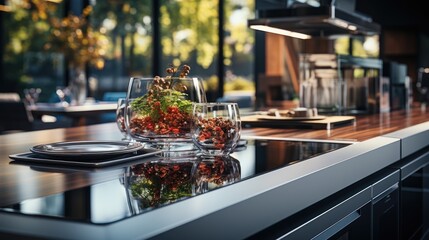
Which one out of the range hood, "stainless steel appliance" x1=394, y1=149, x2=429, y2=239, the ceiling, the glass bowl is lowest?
"stainless steel appliance" x1=394, y1=149, x2=429, y2=239

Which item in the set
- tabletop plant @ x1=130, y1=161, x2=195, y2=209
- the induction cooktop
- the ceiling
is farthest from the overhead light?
the ceiling

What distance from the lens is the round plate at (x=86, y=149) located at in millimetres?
1384

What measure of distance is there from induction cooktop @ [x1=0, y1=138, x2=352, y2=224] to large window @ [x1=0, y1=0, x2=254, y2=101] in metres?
6.89

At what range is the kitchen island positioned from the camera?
83 cm

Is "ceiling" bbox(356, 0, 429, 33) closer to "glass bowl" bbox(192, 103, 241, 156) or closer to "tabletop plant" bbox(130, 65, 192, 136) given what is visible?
"tabletop plant" bbox(130, 65, 192, 136)

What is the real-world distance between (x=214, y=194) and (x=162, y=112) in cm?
63

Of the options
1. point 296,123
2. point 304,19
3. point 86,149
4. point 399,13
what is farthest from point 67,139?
point 399,13

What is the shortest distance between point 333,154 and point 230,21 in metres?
8.57

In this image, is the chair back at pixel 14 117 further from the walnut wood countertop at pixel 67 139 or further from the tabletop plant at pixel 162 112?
the tabletop plant at pixel 162 112

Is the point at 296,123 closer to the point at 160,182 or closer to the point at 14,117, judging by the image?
the point at 160,182

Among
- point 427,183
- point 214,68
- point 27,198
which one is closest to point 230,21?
point 214,68

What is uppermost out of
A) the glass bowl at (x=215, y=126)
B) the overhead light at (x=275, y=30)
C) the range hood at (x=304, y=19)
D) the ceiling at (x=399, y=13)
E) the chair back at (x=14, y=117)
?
the ceiling at (x=399, y=13)

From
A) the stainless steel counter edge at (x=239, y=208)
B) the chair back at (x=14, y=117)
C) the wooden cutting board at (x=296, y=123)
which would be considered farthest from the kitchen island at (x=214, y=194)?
the chair back at (x=14, y=117)

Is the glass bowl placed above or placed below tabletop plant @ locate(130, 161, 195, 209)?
above
